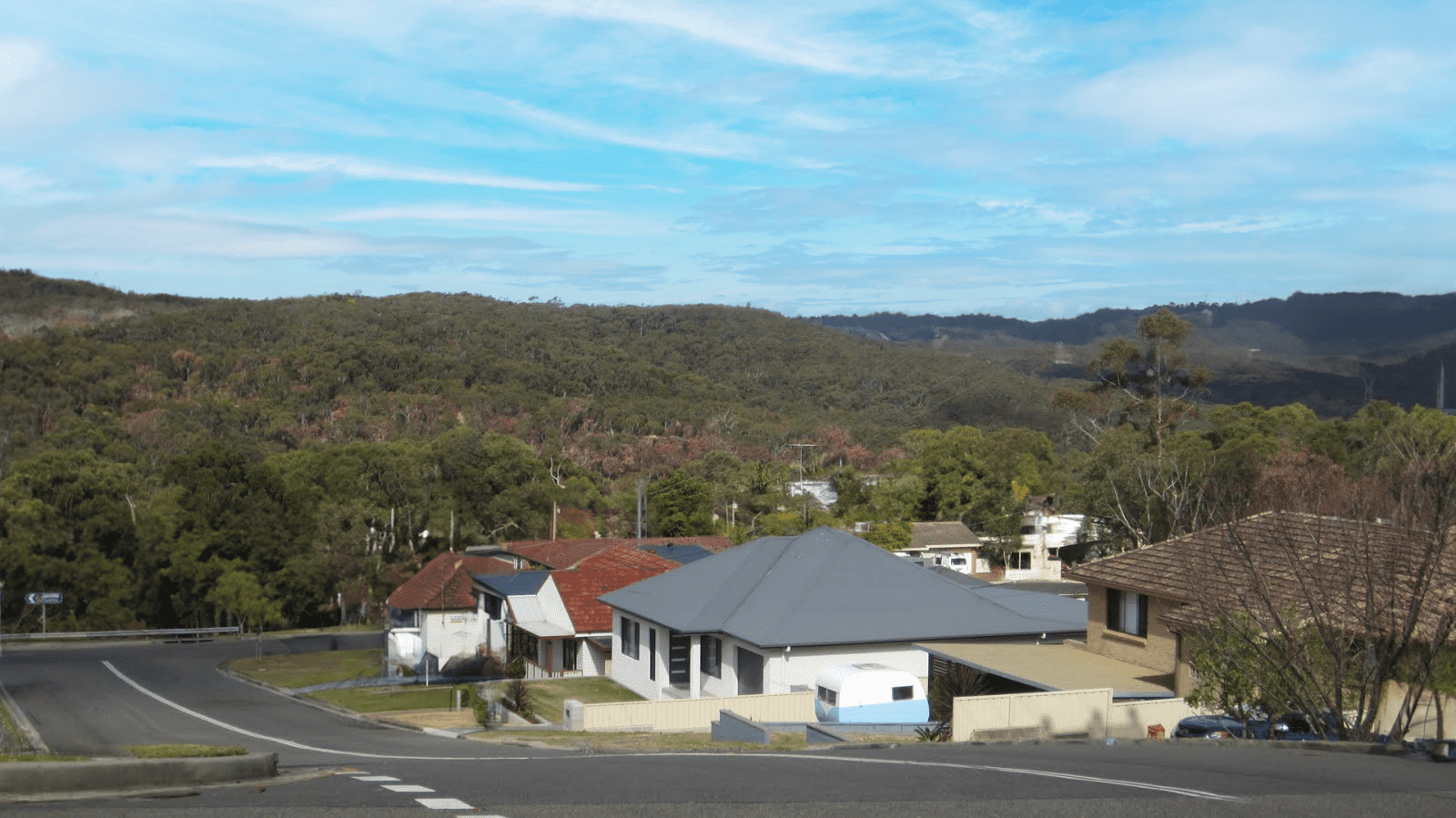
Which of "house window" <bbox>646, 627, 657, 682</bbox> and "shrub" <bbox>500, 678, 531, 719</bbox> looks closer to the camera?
"shrub" <bbox>500, 678, 531, 719</bbox>

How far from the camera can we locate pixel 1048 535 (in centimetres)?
7894

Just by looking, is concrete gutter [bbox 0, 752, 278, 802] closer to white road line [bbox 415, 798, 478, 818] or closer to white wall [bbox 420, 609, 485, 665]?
white road line [bbox 415, 798, 478, 818]

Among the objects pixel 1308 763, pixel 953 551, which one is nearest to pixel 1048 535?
pixel 953 551

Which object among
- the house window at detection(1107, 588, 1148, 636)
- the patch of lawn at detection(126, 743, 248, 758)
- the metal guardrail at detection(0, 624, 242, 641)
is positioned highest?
the patch of lawn at detection(126, 743, 248, 758)

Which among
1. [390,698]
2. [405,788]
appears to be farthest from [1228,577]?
[390,698]

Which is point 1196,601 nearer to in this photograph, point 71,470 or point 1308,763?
point 1308,763

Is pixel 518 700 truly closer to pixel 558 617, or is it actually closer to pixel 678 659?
pixel 678 659

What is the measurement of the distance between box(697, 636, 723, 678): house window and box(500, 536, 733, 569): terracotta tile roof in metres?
15.8

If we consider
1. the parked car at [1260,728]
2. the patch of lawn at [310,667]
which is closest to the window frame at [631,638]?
the patch of lawn at [310,667]

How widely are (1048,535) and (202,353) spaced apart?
99671 mm

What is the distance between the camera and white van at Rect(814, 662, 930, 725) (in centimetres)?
2541

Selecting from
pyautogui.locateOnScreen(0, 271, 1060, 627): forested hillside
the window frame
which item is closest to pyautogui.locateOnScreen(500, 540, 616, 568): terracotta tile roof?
the window frame

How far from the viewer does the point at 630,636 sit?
35.3 metres

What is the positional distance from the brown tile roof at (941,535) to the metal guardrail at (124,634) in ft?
126
